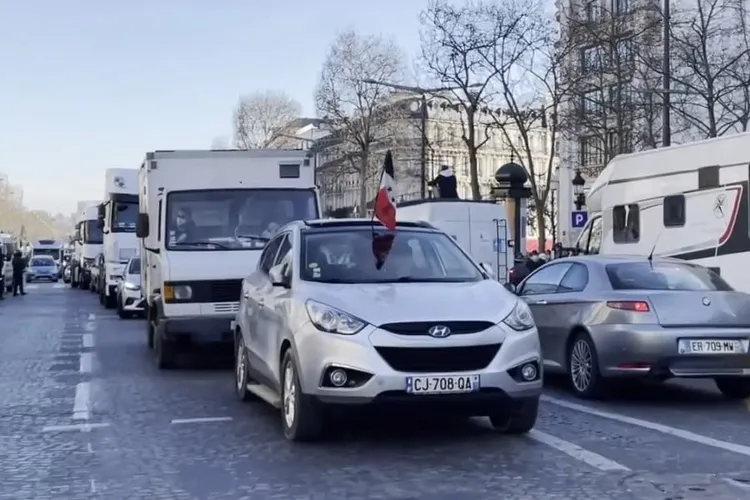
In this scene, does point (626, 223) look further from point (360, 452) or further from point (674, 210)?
point (360, 452)

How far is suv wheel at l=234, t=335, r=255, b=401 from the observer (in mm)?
11523

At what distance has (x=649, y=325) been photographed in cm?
1131

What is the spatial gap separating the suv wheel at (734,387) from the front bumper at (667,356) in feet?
2.04

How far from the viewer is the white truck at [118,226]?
34.3 meters

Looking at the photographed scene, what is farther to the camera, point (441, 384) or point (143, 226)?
point (143, 226)

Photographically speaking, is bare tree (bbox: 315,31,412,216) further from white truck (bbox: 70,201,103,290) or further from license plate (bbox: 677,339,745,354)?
license plate (bbox: 677,339,745,354)

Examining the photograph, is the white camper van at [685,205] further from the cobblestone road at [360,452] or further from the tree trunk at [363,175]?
the tree trunk at [363,175]

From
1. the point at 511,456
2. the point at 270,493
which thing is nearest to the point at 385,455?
the point at 511,456

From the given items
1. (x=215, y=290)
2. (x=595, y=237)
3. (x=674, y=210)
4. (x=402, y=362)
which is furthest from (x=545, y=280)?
(x=595, y=237)

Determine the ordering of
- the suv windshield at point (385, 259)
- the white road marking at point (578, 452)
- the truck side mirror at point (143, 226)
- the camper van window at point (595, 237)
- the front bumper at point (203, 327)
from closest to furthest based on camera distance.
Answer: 1. the white road marking at point (578, 452)
2. the suv windshield at point (385, 259)
3. the front bumper at point (203, 327)
4. the truck side mirror at point (143, 226)
5. the camper van window at point (595, 237)

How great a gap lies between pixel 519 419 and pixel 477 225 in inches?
→ 796

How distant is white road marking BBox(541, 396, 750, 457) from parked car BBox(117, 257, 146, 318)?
17778 millimetres

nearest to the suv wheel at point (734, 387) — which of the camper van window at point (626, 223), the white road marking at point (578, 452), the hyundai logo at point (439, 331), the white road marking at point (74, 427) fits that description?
the white road marking at point (578, 452)

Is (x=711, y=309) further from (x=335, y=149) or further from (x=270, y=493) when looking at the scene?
(x=335, y=149)
